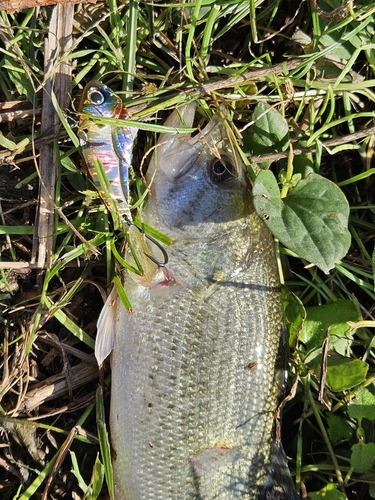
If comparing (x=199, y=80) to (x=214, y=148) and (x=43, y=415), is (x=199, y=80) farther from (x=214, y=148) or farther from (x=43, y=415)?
(x=43, y=415)

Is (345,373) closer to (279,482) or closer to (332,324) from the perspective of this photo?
(332,324)

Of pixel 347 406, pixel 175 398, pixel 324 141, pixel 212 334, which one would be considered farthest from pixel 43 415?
pixel 324 141

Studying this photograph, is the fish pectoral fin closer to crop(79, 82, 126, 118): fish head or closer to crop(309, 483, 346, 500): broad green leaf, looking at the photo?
crop(309, 483, 346, 500): broad green leaf

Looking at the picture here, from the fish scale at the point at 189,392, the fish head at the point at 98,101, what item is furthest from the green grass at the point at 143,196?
the fish scale at the point at 189,392

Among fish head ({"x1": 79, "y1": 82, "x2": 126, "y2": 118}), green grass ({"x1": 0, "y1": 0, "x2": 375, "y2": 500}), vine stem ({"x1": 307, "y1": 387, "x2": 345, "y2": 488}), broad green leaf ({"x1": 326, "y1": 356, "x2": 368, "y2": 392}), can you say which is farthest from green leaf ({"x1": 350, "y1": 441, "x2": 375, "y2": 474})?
fish head ({"x1": 79, "y1": 82, "x2": 126, "y2": 118})

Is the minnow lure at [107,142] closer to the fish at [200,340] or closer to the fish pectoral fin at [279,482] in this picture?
the fish at [200,340]
